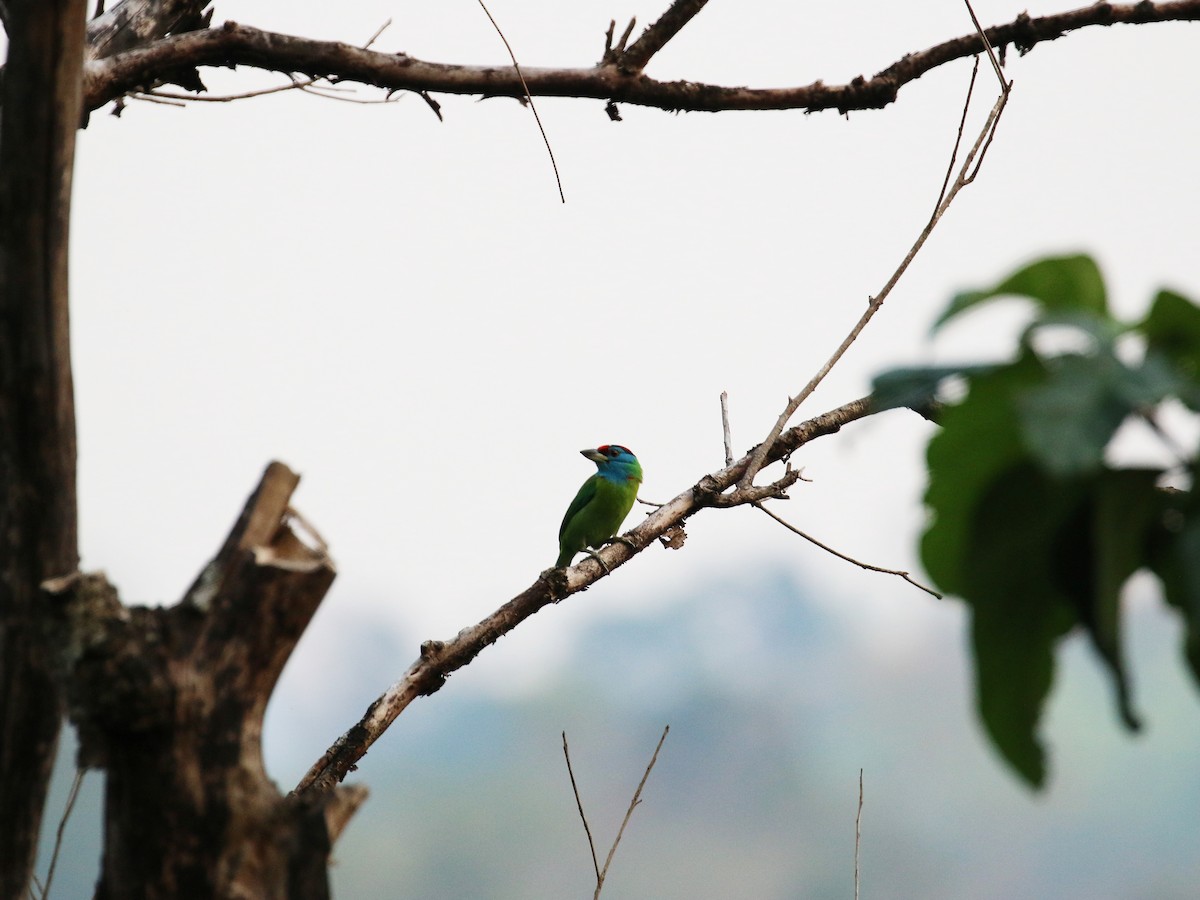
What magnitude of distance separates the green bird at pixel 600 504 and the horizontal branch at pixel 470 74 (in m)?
3.81

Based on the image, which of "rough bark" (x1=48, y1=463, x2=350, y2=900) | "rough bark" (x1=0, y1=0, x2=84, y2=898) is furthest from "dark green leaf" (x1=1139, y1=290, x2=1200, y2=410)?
"rough bark" (x1=0, y1=0, x2=84, y2=898)

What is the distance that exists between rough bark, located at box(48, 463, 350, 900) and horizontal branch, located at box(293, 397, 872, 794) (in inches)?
41.3

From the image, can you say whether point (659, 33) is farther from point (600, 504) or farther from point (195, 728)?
point (600, 504)

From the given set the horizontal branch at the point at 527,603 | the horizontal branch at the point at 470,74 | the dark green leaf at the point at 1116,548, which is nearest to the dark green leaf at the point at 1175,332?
the dark green leaf at the point at 1116,548

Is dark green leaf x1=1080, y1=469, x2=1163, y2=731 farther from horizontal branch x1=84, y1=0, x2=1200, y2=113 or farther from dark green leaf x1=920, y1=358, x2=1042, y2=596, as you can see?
horizontal branch x1=84, y1=0, x2=1200, y2=113

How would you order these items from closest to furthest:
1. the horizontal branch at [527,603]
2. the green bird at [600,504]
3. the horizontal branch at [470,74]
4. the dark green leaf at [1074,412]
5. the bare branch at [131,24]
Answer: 1. the dark green leaf at [1074,412]
2. the horizontal branch at [527,603]
3. the horizontal branch at [470,74]
4. the bare branch at [131,24]
5. the green bird at [600,504]

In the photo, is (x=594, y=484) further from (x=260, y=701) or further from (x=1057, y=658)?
(x=1057, y=658)

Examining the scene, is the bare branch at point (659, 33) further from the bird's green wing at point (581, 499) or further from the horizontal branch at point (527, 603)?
the bird's green wing at point (581, 499)

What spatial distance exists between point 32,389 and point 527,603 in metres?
2.09

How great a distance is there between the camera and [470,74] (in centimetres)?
401

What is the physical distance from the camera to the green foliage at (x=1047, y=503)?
98 cm

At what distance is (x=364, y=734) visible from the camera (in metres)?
3.50

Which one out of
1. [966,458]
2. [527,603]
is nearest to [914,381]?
[966,458]

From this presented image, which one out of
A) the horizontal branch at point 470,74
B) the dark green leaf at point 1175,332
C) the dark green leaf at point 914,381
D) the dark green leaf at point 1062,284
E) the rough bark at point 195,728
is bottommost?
the rough bark at point 195,728
